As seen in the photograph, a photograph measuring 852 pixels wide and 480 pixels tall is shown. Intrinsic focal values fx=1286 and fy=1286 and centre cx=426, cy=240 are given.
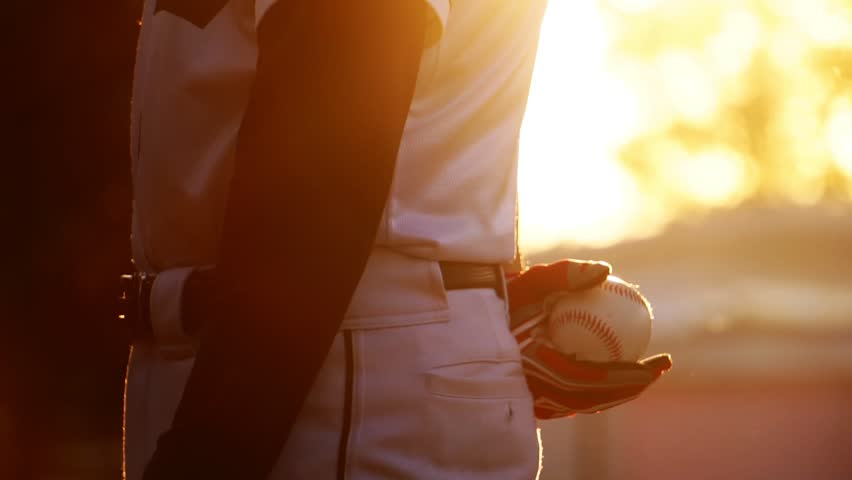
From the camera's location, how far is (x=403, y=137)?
1498 millimetres

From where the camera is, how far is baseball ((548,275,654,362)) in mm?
1709

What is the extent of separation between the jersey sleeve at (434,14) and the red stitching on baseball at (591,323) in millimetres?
478

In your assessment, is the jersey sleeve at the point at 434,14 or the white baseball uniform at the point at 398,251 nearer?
the jersey sleeve at the point at 434,14

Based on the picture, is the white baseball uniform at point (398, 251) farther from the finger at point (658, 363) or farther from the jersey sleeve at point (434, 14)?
the finger at point (658, 363)

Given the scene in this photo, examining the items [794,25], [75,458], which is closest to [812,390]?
[75,458]

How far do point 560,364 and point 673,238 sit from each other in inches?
776

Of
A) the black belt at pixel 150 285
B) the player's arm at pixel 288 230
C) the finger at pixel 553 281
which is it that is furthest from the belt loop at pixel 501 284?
the player's arm at pixel 288 230

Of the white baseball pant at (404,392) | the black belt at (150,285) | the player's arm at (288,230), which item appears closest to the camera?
the player's arm at (288,230)

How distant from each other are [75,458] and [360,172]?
201 inches

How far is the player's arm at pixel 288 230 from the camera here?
1.24 meters

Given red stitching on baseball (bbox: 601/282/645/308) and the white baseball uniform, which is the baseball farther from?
the white baseball uniform

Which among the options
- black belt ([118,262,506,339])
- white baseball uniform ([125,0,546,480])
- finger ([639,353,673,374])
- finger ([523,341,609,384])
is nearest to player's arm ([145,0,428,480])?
white baseball uniform ([125,0,546,480])

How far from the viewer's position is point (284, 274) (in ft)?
4.08

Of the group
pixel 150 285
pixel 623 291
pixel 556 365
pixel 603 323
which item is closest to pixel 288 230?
pixel 150 285
